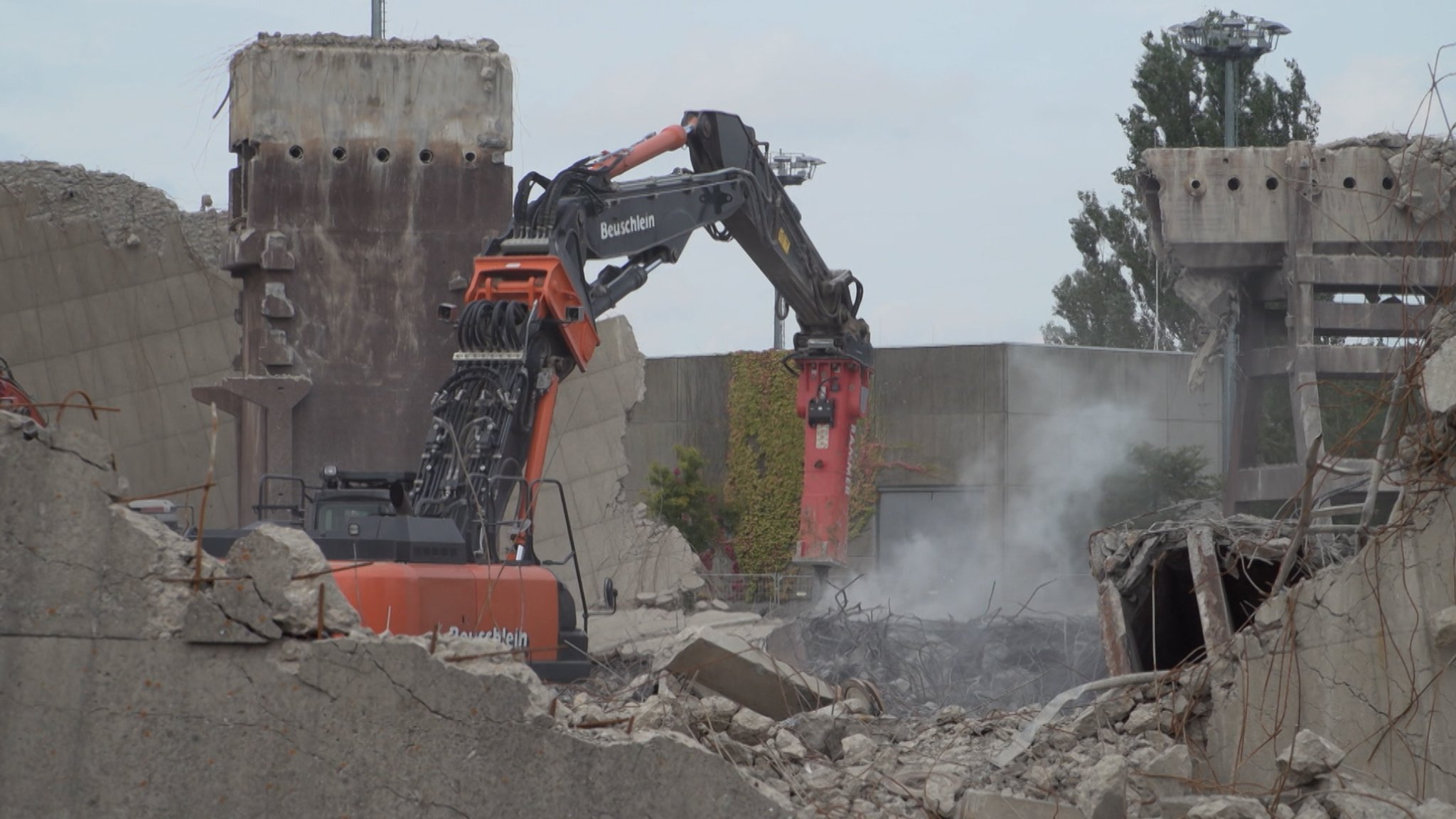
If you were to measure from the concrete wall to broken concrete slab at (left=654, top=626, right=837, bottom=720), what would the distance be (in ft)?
53.9

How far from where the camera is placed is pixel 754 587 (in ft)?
82.2

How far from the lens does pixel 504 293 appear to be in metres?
12.4

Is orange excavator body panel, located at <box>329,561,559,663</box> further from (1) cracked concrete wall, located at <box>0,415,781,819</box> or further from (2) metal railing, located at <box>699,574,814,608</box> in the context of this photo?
(2) metal railing, located at <box>699,574,814,608</box>

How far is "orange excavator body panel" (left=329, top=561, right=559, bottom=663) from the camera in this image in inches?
352

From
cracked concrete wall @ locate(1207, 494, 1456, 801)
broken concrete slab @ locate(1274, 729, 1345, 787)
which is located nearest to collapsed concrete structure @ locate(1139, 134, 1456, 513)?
cracked concrete wall @ locate(1207, 494, 1456, 801)

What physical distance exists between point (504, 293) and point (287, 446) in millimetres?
6887

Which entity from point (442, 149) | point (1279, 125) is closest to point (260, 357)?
point (442, 149)

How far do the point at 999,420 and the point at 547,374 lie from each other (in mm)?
15271

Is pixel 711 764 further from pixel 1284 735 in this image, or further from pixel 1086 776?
pixel 1284 735

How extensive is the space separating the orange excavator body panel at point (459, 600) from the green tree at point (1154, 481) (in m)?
17.0

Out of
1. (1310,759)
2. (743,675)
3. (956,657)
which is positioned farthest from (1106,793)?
(956,657)

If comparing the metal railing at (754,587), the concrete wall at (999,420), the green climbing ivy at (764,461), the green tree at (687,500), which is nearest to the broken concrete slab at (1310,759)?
the metal railing at (754,587)

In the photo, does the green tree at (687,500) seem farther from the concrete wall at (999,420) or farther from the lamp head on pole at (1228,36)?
the lamp head on pole at (1228,36)

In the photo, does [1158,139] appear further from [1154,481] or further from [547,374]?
[547,374]
